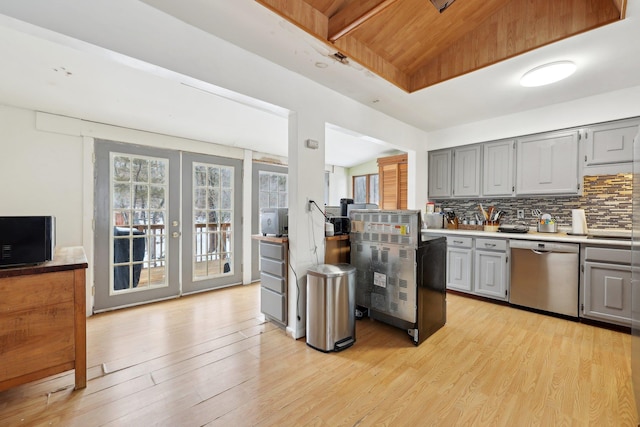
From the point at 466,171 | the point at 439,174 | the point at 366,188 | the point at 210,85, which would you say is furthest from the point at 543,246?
the point at 210,85

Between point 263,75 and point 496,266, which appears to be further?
point 496,266

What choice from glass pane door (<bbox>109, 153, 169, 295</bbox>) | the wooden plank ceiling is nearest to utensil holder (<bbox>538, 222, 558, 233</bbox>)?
the wooden plank ceiling

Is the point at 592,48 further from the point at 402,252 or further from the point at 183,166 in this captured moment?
the point at 183,166

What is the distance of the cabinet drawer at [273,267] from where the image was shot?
2666mm

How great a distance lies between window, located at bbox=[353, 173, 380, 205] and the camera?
5.91 m

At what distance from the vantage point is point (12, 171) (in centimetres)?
266

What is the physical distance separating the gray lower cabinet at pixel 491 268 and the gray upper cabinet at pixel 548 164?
0.85 metres

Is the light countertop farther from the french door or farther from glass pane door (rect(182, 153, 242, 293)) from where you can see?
the french door

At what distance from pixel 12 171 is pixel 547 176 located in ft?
19.7

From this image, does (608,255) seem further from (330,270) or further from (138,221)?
(138,221)

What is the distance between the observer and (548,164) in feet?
11.0

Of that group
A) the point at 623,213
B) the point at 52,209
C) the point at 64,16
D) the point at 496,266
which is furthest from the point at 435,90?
the point at 52,209

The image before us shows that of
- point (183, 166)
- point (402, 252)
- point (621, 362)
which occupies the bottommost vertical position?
point (621, 362)

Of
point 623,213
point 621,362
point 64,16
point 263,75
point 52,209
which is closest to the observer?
point 64,16
